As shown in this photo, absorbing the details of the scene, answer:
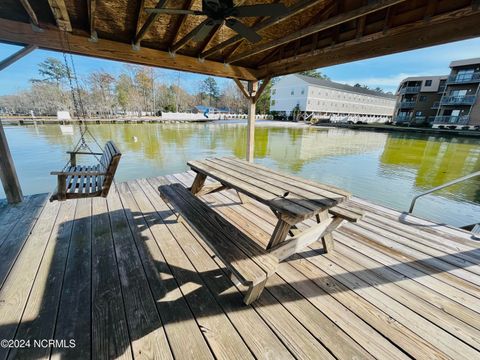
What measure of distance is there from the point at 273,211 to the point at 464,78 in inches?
1301

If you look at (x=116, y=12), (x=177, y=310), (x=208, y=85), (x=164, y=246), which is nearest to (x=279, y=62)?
(x=116, y=12)

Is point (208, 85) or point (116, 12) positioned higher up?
point (208, 85)

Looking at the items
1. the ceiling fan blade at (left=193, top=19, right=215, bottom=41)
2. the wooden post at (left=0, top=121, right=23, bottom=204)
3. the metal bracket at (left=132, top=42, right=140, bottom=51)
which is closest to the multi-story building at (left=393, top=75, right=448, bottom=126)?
the ceiling fan blade at (left=193, top=19, right=215, bottom=41)

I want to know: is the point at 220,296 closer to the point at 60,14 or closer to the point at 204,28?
the point at 204,28

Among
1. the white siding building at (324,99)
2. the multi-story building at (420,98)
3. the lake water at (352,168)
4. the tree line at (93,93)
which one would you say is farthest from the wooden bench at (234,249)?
the multi-story building at (420,98)

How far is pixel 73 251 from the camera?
1885mm

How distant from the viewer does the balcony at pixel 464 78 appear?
20.8m

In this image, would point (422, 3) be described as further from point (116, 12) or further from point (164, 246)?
point (164, 246)

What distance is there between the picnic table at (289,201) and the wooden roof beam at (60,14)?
200 cm

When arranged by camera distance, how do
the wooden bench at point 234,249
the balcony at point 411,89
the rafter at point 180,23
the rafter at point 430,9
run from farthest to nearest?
the balcony at point 411,89 → the rafter at point 180,23 → the rafter at point 430,9 → the wooden bench at point 234,249

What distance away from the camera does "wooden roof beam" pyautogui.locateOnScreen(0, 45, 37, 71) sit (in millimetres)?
2242

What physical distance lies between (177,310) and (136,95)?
34.3 m

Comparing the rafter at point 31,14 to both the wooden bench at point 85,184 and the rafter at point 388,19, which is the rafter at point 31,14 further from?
the rafter at point 388,19

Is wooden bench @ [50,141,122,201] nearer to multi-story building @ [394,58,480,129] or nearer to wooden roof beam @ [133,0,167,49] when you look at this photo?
wooden roof beam @ [133,0,167,49]
